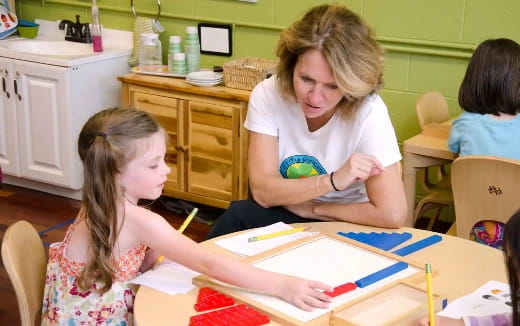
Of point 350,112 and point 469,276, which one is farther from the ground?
point 350,112

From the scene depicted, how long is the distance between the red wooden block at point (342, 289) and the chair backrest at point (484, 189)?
882 mm

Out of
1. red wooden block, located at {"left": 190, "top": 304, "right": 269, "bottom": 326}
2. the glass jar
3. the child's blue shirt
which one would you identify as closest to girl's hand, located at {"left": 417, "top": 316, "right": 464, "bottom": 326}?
red wooden block, located at {"left": 190, "top": 304, "right": 269, "bottom": 326}

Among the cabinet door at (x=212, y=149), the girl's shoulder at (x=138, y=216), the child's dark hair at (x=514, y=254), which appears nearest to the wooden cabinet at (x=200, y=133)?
the cabinet door at (x=212, y=149)

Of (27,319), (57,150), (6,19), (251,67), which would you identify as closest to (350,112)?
(27,319)

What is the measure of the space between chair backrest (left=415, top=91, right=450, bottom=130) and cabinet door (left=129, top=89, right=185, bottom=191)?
1.24 meters

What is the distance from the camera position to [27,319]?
169 cm

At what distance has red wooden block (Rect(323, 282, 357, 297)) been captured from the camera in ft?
4.89

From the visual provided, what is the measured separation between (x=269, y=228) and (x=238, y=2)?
239cm

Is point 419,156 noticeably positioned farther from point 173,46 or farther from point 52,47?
point 52,47

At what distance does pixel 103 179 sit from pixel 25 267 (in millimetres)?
276

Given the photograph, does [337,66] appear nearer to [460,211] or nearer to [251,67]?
[460,211]

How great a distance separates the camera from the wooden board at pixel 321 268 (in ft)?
4.71

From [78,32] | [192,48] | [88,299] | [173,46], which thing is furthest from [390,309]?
[78,32]

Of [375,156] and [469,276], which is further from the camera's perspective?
[375,156]
